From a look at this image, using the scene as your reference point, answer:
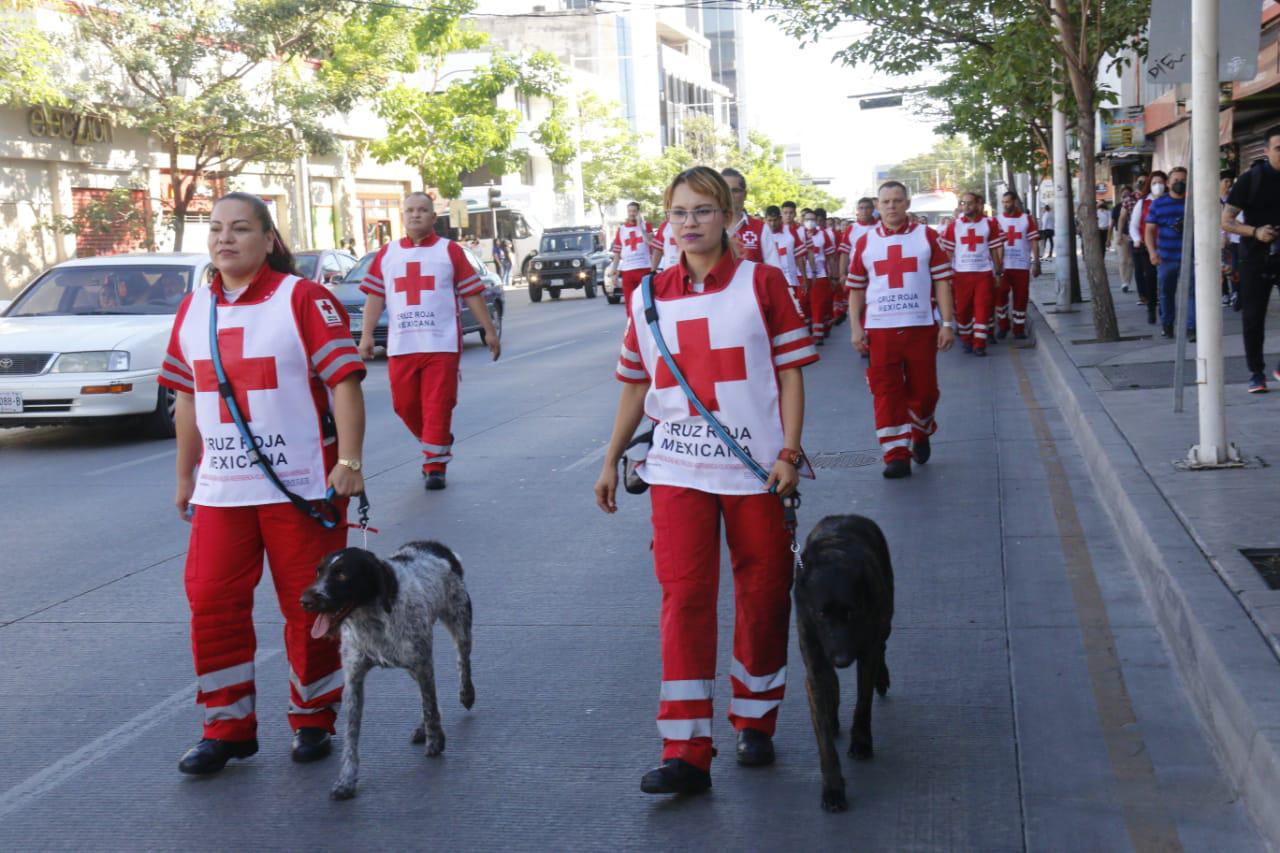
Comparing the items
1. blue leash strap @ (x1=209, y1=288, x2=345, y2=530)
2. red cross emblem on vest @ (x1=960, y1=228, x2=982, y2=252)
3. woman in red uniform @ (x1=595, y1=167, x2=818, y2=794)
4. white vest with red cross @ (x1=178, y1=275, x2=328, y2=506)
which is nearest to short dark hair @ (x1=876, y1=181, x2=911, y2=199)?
woman in red uniform @ (x1=595, y1=167, x2=818, y2=794)

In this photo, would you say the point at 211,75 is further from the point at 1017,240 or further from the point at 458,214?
the point at 1017,240

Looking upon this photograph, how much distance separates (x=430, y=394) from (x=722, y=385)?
6.05 m

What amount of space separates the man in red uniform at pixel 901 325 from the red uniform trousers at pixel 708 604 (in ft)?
18.4

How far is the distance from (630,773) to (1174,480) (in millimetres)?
4687

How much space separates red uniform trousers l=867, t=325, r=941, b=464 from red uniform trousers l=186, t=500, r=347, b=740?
5.92m

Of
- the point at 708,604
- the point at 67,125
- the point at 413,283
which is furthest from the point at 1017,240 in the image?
the point at 67,125

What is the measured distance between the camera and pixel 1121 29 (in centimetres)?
1784

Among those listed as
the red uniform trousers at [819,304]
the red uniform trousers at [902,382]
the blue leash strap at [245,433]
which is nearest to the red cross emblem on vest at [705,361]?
the blue leash strap at [245,433]

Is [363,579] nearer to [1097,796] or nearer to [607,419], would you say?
[1097,796]

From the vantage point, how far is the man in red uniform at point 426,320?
1049cm

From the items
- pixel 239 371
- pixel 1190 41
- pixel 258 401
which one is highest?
pixel 1190 41

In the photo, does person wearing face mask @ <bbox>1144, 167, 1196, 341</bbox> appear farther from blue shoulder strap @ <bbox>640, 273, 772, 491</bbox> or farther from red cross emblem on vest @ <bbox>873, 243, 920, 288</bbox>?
blue shoulder strap @ <bbox>640, 273, 772, 491</bbox>

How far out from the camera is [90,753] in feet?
17.4

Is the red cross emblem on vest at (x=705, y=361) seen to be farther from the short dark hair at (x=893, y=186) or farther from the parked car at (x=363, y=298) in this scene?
the parked car at (x=363, y=298)
